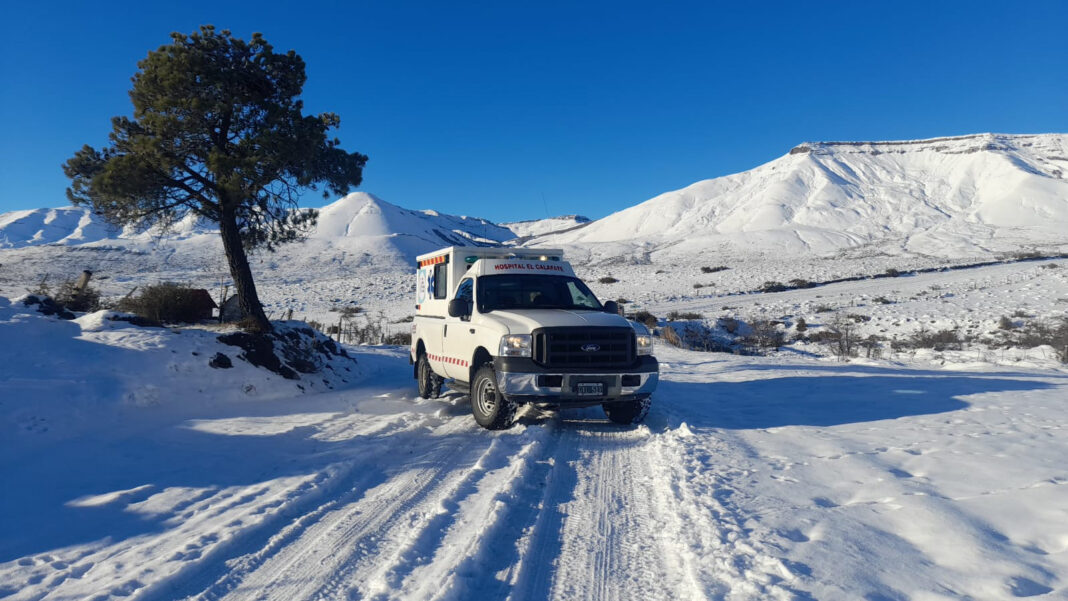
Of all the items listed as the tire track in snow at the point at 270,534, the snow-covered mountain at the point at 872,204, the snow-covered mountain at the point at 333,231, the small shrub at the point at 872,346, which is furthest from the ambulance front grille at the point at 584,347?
the snow-covered mountain at the point at 872,204

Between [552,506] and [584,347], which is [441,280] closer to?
[584,347]

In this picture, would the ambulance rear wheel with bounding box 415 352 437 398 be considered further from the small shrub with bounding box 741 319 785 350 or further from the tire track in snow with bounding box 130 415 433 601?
the small shrub with bounding box 741 319 785 350

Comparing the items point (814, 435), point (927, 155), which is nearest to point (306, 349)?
point (814, 435)

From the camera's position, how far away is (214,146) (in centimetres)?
1170

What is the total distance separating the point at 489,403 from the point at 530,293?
1.91 meters

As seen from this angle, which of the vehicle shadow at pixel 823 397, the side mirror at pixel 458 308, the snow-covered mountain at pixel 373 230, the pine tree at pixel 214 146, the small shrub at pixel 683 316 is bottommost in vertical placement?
the vehicle shadow at pixel 823 397

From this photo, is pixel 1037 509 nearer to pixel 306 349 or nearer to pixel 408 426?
pixel 408 426

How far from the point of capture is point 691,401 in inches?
402

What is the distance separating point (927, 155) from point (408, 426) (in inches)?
5235

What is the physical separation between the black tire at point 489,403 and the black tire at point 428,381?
2413mm

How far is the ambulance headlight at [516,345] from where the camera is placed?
25.7 ft

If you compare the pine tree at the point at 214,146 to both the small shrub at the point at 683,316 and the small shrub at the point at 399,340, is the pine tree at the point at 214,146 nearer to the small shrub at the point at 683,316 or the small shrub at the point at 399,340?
the small shrub at the point at 399,340

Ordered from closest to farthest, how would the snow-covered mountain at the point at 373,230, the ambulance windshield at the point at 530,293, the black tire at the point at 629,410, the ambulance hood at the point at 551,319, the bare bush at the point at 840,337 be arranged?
the ambulance hood at the point at 551,319 → the black tire at the point at 629,410 → the ambulance windshield at the point at 530,293 → the bare bush at the point at 840,337 → the snow-covered mountain at the point at 373,230

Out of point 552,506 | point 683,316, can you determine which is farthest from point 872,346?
point 552,506
